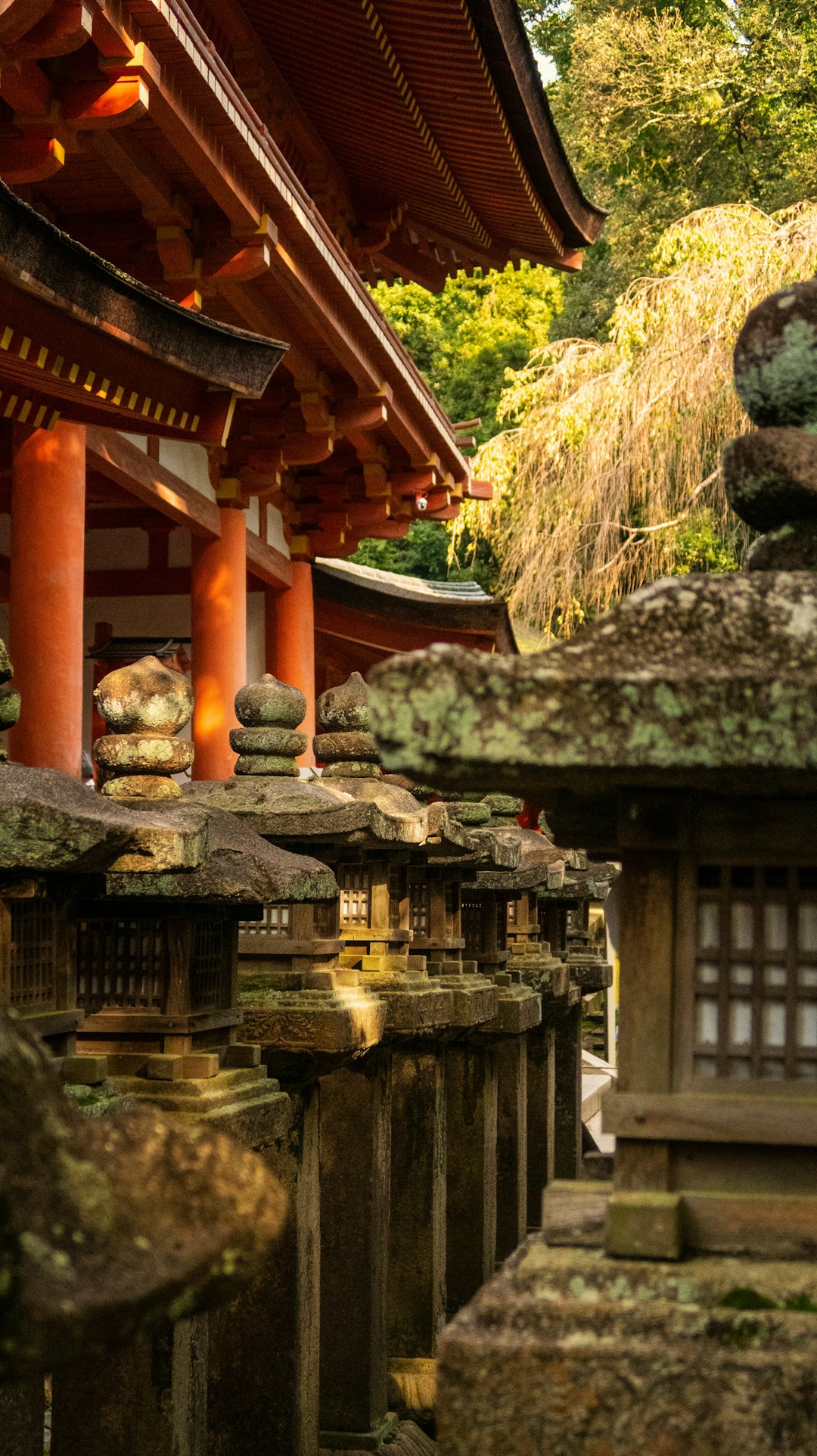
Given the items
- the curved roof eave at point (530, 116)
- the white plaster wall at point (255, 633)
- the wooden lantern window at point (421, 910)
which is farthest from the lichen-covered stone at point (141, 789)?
the white plaster wall at point (255, 633)

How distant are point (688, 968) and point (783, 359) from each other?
139 centimetres

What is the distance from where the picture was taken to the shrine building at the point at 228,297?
6.62m

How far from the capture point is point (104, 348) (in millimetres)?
5945

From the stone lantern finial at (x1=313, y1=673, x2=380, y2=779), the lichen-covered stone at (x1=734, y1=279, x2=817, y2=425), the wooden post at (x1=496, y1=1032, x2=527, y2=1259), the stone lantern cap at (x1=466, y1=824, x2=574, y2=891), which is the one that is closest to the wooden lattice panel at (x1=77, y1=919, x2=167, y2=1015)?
the stone lantern finial at (x1=313, y1=673, x2=380, y2=779)

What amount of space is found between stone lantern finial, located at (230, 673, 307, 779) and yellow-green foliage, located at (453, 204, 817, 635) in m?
7.52

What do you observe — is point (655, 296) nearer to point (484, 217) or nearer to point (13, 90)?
point (484, 217)

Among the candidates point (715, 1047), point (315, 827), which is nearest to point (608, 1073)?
point (315, 827)

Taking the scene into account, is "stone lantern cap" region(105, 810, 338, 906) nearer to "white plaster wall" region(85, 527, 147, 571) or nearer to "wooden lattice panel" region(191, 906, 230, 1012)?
"wooden lattice panel" region(191, 906, 230, 1012)

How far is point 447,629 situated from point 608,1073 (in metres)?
7.90

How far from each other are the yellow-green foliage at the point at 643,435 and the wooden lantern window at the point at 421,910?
5.54m

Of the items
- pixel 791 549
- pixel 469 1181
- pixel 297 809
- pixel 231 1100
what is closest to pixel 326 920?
pixel 297 809

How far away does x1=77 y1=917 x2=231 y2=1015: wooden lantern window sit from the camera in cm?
654

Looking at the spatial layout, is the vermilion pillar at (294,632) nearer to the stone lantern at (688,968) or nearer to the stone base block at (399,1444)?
the stone base block at (399,1444)

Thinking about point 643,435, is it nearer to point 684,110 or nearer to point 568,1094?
point 568,1094
